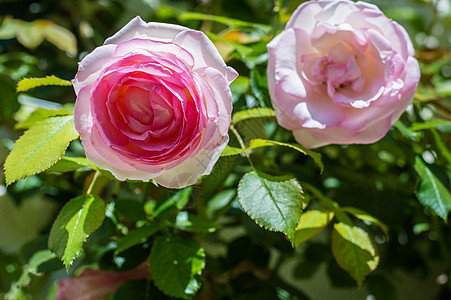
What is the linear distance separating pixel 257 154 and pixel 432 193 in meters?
0.15

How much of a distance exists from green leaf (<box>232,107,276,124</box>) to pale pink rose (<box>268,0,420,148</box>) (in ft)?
0.07

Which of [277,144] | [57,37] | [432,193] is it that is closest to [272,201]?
[277,144]

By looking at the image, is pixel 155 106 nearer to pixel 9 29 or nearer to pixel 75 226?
pixel 75 226

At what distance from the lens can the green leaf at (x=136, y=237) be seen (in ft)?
1.09

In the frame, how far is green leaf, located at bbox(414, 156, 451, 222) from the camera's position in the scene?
0.35 meters

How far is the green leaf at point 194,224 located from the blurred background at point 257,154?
67mm

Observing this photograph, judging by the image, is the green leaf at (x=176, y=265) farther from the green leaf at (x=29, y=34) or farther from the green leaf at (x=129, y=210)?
the green leaf at (x=29, y=34)

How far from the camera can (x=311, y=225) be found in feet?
1.18

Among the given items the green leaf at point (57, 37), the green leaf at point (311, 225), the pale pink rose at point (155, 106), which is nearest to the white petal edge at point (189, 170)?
the pale pink rose at point (155, 106)

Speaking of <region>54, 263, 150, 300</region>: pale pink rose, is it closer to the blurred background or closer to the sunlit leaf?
the blurred background

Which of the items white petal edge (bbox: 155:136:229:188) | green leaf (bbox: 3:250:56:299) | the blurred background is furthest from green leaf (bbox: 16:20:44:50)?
white petal edge (bbox: 155:136:229:188)

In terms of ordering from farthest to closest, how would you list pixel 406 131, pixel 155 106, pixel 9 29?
pixel 9 29 < pixel 406 131 < pixel 155 106

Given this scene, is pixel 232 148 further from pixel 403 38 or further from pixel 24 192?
pixel 24 192

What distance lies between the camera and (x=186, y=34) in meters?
0.28
